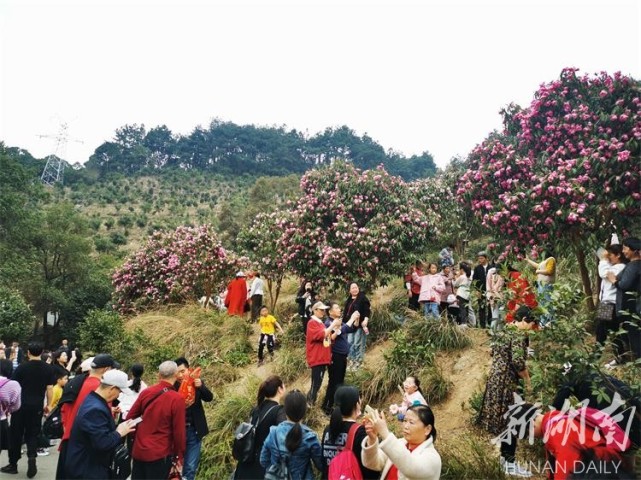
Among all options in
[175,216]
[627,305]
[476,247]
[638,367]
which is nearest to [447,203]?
[476,247]

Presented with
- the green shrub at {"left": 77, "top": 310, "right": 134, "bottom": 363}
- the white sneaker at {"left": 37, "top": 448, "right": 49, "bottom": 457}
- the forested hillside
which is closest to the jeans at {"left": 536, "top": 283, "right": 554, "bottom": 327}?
the white sneaker at {"left": 37, "top": 448, "right": 49, "bottom": 457}

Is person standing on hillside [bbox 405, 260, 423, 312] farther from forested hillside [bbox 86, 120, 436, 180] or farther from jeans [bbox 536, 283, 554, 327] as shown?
forested hillside [bbox 86, 120, 436, 180]

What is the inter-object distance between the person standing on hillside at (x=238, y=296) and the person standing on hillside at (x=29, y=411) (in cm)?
672

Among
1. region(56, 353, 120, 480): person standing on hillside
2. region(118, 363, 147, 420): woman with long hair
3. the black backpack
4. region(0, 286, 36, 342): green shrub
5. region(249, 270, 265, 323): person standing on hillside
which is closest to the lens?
the black backpack

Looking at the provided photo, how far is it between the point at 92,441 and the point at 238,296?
928 cm

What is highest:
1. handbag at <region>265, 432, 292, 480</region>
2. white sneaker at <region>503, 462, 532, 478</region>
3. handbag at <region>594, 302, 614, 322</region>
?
handbag at <region>594, 302, 614, 322</region>

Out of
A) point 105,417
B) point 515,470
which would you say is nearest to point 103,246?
point 105,417

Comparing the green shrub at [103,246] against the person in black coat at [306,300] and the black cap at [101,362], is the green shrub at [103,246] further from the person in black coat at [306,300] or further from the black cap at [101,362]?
the black cap at [101,362]

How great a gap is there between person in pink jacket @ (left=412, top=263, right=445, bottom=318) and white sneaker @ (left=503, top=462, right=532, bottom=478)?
13.6 ft

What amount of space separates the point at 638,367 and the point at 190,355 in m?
9.14

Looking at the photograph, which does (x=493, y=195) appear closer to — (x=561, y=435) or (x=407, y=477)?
(x=561, y=435)

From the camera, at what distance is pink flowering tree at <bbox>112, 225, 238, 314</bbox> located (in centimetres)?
1572

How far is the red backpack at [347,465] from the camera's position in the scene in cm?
356

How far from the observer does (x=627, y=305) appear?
6191mm
